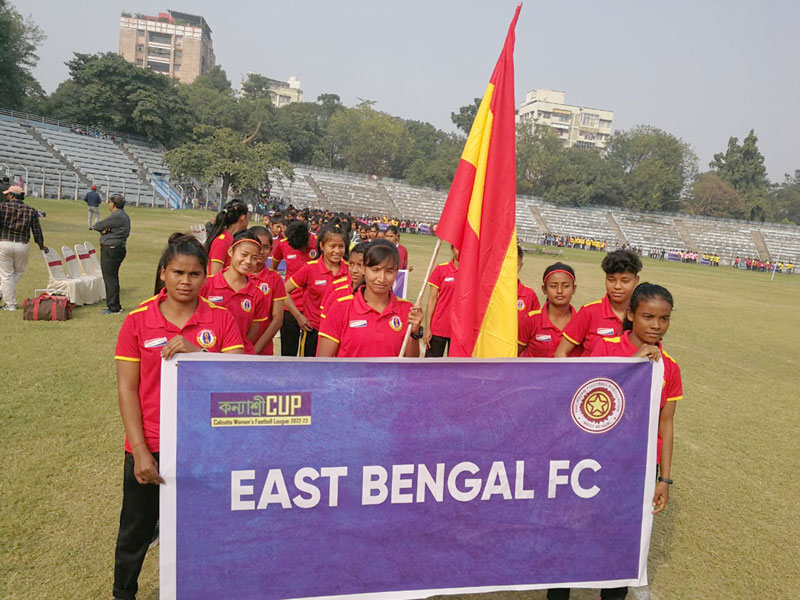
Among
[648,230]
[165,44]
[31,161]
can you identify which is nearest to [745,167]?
[648,230]

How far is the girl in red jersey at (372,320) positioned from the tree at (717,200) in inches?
2923

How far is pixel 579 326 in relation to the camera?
3.50 meters

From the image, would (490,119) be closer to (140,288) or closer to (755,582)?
(755,582)

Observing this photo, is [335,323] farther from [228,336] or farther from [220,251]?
[220,251]

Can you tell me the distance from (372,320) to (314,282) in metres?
2.18

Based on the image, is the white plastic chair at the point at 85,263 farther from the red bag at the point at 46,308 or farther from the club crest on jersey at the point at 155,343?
the club crest on jersey at the point at 155,343

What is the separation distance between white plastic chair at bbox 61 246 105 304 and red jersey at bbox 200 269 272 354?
6283 mm

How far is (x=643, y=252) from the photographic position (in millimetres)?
52188

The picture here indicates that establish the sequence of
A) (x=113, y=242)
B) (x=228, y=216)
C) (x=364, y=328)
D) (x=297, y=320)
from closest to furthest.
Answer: (x=364, y=328), (x=297, y=320), (x=228, y=216), (x=113, y=242)

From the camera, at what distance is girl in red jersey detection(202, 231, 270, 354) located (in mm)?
3838

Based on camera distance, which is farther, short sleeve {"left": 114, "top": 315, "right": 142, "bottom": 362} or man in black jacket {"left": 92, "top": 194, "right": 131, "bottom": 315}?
man in black jacket {"left": 92, "top": 194, "right": 131, "bottom": 315}

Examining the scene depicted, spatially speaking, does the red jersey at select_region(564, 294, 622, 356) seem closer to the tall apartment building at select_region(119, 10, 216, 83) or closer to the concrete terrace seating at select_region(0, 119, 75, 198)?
the concrete terrace seating at select_region(0, 119, 75, 198)

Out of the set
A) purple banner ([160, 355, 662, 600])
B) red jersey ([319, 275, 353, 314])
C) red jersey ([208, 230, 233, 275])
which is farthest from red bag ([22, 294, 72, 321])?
purple banner ([160, 355, 662, 600])

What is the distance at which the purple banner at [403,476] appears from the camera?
237cm
